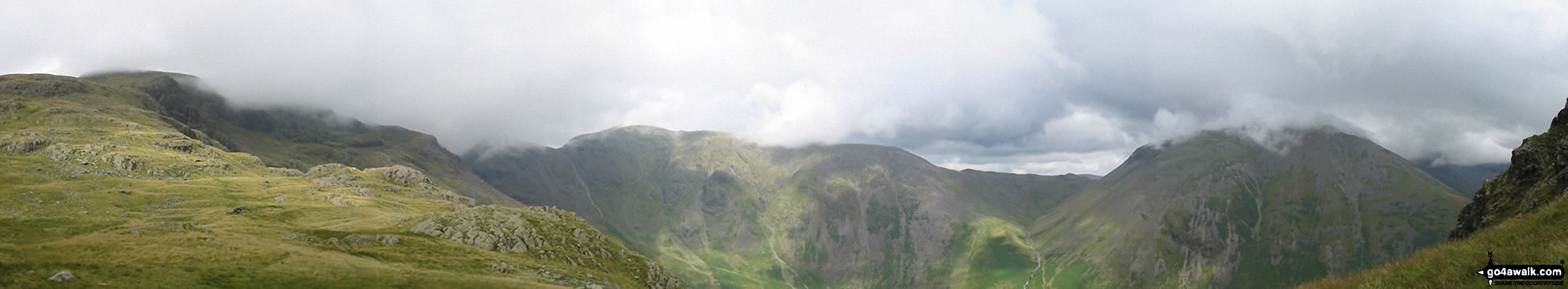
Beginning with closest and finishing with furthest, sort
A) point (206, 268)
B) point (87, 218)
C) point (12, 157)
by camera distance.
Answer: point (206, 268), point (87, 218), point (12, 157)

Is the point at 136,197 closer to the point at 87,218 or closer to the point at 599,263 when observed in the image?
the point at 87,218

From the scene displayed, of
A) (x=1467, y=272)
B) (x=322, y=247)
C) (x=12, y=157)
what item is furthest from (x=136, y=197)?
(x=1467, y=272)

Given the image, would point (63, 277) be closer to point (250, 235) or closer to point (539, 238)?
point (250, 235)

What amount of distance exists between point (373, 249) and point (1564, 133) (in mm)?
162626

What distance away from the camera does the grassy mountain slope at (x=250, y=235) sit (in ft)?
157

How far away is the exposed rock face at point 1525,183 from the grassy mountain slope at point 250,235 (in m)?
122

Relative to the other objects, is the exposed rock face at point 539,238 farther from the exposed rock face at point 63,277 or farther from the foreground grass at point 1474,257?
the foreground grass at point 1474,257

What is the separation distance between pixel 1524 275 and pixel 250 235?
91641mm

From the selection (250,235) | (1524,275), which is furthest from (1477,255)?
(250,235)

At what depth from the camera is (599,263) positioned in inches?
3821

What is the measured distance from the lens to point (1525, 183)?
101 metres

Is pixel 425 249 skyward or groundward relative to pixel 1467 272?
groundward

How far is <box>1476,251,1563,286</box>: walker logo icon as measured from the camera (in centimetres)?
1897

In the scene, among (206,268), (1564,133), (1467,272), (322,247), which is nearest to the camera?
(1467,272)
